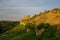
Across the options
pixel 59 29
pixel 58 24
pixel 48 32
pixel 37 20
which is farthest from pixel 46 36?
pixel 37 20

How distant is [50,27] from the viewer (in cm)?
4606

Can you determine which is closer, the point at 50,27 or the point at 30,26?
the point at 50,27

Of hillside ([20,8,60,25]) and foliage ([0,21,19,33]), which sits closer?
hillside ([20,8,60,25])

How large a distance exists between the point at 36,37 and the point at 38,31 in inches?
59.0

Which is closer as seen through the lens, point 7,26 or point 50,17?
point 50,17

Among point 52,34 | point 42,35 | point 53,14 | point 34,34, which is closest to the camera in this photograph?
point 52,34

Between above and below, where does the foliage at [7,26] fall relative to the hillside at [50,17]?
below

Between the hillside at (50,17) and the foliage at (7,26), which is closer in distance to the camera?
the hillside at (50,17)

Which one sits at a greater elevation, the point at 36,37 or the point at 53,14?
the point at 53,14

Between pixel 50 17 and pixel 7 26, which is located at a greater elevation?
pixel 50 17

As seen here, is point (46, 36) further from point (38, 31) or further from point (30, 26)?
point (30, 26)

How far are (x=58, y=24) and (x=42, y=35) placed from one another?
733 centimetres

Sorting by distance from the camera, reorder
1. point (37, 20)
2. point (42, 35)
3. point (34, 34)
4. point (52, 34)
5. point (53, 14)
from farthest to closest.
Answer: point (37, 20) → point (53, 14) → point (34, 34) → point (42, 35) → point (52, 34)

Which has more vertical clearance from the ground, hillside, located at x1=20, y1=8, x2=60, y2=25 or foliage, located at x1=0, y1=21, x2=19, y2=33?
hillside, located at x1=20, y1=8, x2=60, y2=25
